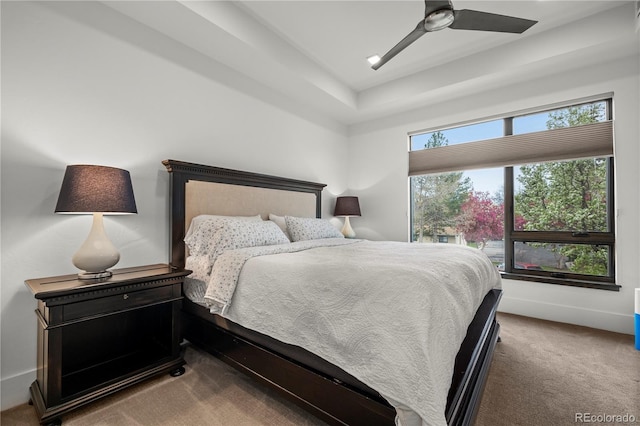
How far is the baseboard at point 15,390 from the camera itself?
165 centimetres

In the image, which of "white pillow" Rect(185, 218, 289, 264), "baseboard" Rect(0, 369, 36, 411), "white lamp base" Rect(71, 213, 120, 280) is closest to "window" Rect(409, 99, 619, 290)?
"white pillow" Rect(185, 218, 289, 264)

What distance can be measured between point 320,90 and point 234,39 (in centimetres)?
126

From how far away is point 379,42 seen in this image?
305 centimetres

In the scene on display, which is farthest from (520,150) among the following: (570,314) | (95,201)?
(95,201)

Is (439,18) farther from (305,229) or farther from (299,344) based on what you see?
(299,344)

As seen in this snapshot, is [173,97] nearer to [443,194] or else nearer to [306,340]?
[306,340]

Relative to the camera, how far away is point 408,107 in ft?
13.3

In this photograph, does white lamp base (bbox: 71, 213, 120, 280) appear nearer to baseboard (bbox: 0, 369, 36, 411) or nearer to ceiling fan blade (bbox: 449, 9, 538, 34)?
baseboard (bbox: 0, 369, 36, 411)

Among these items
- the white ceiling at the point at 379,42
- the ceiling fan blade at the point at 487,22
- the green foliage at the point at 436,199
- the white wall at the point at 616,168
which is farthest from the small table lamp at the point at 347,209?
the ceiling fan blade at the point at 487,22

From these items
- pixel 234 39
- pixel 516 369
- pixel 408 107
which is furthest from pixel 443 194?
pixel 234 39

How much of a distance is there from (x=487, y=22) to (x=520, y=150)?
6.35 feet

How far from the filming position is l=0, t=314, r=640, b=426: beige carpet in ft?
5.07

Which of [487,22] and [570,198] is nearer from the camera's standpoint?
[487,22]

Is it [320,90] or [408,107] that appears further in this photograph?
[408,107]
